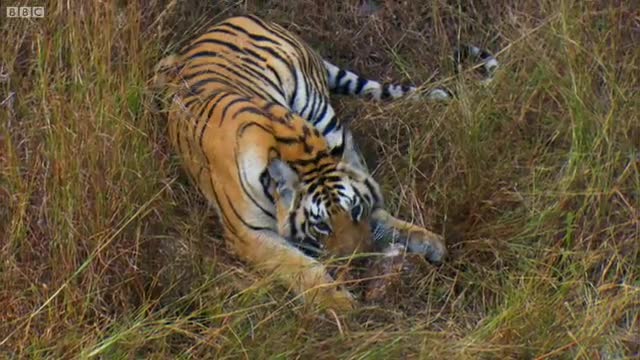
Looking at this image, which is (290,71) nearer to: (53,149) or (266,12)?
(266,12)

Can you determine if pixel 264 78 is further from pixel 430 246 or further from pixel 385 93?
pixel 430 246

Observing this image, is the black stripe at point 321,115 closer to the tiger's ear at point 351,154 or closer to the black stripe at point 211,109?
the tiger's ear at point 351,154

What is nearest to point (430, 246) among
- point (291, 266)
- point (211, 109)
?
point (291, 266)

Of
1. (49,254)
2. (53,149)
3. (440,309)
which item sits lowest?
(440,309)

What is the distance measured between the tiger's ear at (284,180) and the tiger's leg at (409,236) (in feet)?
0.84

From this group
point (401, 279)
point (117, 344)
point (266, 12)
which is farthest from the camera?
point (266, 12)

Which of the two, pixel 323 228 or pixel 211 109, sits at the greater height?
pixel 211 109

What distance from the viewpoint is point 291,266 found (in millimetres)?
3479

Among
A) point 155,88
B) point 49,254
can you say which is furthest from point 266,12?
point 49,254

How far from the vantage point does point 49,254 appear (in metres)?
3.20

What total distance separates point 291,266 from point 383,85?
111 cm

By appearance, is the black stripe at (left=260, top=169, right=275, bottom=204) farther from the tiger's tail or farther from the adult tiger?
the tiger's tail

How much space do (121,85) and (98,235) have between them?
1.54 ft

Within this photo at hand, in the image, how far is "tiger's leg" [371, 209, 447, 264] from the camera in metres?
3.61
